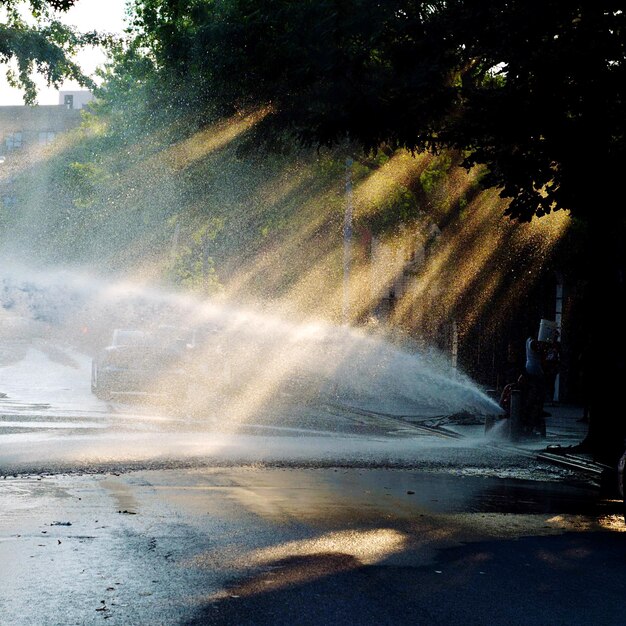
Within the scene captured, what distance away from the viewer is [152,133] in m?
28.9

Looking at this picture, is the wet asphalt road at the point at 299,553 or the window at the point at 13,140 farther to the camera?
the window at the point at 13,140

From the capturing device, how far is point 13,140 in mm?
112250

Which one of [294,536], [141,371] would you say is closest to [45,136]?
[141,371]

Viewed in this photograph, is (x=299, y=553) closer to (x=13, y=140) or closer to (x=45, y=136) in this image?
(x=45, y=136)

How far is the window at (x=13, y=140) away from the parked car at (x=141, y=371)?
9137cm

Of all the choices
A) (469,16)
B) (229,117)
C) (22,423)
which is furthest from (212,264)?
(469,16)

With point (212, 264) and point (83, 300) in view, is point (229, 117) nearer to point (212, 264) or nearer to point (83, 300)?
point (212, 264)

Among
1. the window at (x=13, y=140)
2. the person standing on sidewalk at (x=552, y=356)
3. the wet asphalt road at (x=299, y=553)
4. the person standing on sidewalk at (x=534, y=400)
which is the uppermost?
the window at (x=13, y=140)

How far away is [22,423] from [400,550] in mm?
11355

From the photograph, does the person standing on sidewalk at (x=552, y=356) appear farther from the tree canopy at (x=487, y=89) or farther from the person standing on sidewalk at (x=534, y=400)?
the tree canopy at (x=487, y=89)

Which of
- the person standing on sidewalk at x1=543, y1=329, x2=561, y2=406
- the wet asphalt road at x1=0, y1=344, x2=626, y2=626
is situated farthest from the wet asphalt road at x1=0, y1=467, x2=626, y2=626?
the person standing on sidewalk at x1=543, y1=329, x2=561, y2=406

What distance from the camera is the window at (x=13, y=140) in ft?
367

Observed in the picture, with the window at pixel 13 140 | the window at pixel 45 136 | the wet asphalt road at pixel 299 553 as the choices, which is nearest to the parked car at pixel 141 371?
the wet asphalt road at pixel 299 553

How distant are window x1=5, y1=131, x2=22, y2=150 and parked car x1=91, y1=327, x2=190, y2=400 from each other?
91.4 m
